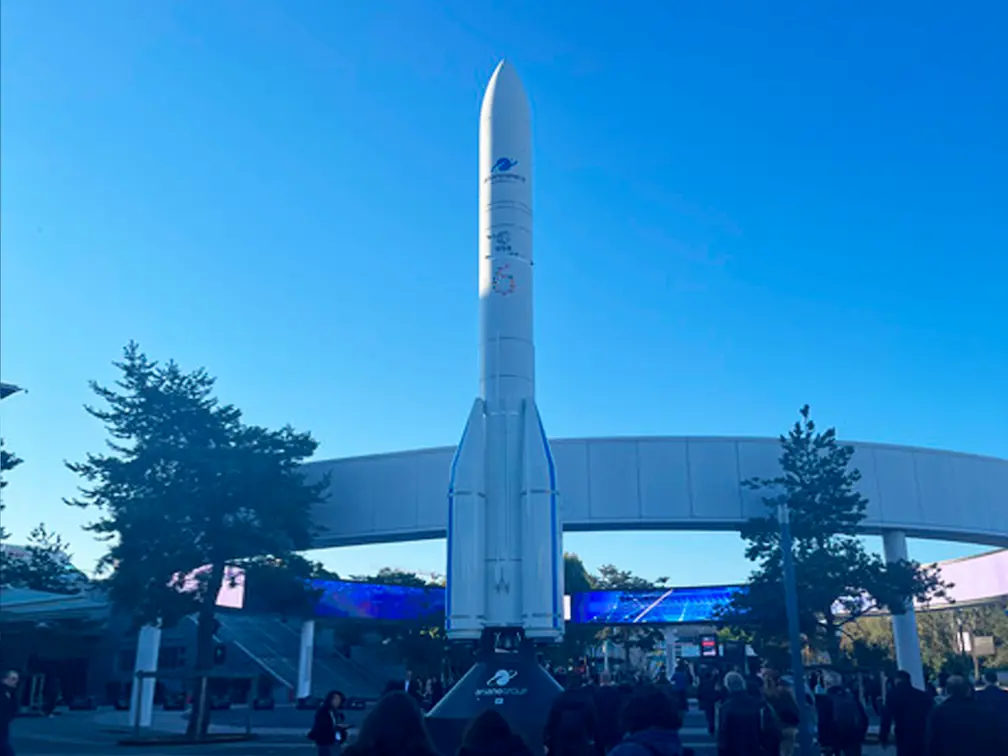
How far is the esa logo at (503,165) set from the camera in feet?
70.4

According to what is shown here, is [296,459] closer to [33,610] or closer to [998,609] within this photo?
[33,610]

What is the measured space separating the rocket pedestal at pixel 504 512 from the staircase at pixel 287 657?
28.2 metres

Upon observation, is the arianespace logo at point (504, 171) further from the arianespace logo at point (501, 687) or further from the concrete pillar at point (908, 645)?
the concrete pillar at point (908, 645)

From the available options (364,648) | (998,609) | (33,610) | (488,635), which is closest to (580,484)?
(488,635)

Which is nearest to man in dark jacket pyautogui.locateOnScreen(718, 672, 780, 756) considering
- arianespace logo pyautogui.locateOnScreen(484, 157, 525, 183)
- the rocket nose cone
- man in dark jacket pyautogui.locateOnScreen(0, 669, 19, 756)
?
man in dark jacket pyautogui.locateOnScreen(0, 669, 19, 756)

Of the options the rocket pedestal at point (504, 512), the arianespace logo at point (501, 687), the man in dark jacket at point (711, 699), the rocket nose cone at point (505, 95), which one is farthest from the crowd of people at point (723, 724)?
the rocket nose cone at point (505, 95)

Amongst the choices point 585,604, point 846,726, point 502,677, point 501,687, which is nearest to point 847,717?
point 846,726

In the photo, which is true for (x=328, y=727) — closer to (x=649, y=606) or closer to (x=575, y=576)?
(x=649, y=606)

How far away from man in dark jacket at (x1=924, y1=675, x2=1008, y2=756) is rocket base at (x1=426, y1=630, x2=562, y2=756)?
8772 mm

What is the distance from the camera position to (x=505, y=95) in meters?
22.3

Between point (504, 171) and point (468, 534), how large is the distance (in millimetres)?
8569

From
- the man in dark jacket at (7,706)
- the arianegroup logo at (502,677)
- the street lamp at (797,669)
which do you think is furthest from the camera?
the arianegroup logo at (502,677)

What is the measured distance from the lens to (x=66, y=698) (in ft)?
161

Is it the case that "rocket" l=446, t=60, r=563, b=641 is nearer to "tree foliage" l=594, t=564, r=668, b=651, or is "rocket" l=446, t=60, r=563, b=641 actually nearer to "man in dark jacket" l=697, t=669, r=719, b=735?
"man in dark jacket" l=697, t=669, r=719, b=735
